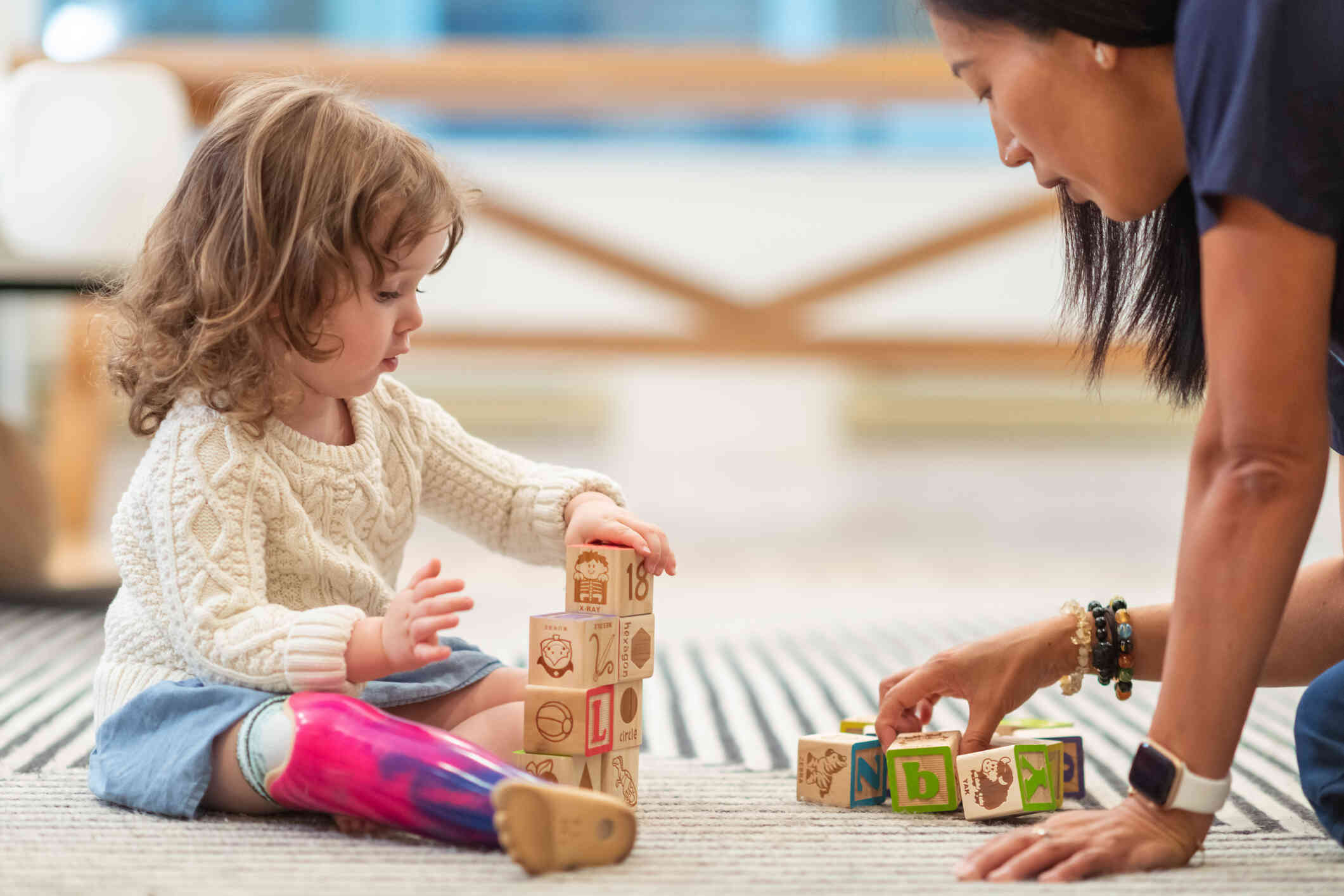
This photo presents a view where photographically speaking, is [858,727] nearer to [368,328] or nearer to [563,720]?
[563,720]

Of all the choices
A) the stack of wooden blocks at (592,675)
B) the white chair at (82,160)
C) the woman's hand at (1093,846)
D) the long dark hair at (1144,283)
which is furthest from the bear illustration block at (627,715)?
the white chair at (82,160)

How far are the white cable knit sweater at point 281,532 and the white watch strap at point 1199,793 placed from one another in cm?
48

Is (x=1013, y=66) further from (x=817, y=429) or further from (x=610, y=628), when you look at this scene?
(x=817, y=429)

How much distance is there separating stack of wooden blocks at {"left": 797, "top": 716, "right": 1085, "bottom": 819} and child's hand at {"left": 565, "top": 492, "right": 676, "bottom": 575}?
0.54 ft

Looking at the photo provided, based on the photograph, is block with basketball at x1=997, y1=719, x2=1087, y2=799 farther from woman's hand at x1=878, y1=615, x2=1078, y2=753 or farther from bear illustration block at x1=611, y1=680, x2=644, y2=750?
bear illustration block at x1=611, y1=680, x2=644, y2=750

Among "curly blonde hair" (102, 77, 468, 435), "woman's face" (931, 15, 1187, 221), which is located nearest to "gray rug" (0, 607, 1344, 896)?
"curly blonde hair" (102, 77, 468, 435)

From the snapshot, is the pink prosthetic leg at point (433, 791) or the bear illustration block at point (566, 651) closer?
the pink prosthetic leg at point (433, 791)

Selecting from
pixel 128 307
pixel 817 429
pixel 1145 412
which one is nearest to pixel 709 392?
pixel 817 429

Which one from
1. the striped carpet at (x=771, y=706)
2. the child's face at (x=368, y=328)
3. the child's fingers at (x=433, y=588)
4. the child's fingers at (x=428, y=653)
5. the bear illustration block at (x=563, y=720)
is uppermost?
the child's face at (x=368, y=328)

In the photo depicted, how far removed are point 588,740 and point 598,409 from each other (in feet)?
12.1

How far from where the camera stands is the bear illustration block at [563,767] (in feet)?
2.82

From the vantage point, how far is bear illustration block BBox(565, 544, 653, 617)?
3.03ft

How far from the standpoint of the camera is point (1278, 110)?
697mm

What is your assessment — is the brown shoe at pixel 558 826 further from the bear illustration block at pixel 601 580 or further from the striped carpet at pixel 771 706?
the striped carpet at pixel 771 706
